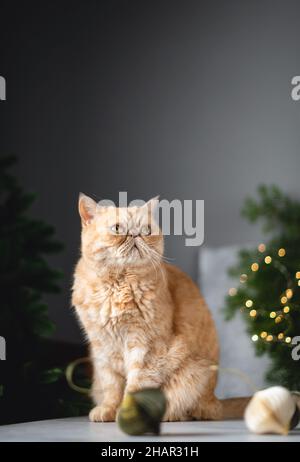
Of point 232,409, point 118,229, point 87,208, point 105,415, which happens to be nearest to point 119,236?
point 118,229

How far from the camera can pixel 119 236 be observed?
1.62 meters

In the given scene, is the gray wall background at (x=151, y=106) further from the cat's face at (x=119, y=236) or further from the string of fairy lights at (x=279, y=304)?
the cat's face at (x=119, y=236)

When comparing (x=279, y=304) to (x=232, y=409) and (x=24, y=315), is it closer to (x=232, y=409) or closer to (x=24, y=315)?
(x=232, y=409)

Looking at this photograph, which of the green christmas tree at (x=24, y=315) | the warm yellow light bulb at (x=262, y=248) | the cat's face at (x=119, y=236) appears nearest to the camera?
the cat's face at (x=119, y=236)

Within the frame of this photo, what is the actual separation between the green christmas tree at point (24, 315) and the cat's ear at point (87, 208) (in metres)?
0.37

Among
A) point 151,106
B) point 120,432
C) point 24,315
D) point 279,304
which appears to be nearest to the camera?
point 120,432

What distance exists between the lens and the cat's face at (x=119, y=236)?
5.33 ft

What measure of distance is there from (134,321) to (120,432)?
306mm

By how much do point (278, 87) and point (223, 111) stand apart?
0.23 m

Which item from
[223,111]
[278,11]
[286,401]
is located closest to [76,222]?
[223,111]

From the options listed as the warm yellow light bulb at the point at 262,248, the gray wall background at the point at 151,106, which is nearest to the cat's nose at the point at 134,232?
the warm yellow light bulb at the point at 262,248

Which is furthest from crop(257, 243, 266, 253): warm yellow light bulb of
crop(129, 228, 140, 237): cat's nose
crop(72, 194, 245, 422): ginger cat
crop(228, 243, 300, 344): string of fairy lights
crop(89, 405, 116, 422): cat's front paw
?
crop(89, 405, 116, 422): cat's front paw

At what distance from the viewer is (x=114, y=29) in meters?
2.63

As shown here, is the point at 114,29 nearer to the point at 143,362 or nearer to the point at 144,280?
the point at 144,280
